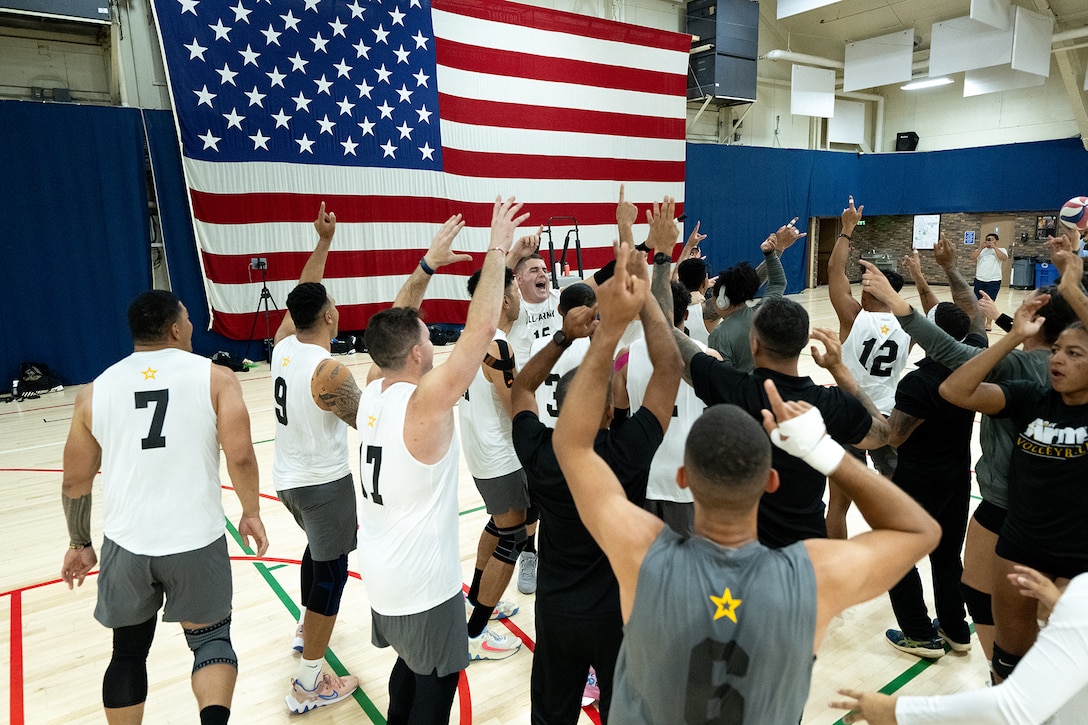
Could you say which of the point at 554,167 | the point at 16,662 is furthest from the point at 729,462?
the point at 554,167

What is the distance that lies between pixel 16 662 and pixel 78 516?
5.29 ft

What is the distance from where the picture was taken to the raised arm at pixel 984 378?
2377 mm

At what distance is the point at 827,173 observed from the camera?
21.5m

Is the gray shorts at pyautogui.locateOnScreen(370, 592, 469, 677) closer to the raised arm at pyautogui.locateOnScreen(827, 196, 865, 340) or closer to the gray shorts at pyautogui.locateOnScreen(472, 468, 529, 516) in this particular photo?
the gray shorts at pyautogui.locateOnScreen(472, 468, 529, 516)

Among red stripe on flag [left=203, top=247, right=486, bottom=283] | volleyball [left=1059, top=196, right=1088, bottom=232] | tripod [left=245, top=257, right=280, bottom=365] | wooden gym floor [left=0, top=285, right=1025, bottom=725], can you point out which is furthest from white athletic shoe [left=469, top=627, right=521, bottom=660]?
red stripe on flag [left=203, top=247, right=486, bottom=283]

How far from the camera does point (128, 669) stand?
2586mm

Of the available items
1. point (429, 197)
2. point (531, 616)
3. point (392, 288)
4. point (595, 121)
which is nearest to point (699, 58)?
point (595, 121)

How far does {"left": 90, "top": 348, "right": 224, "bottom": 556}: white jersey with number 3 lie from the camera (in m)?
2.56

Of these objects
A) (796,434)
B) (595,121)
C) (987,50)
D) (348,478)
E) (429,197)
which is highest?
(987,50)

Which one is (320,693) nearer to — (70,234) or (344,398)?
(344,398)

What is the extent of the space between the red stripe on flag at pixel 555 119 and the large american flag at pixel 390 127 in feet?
0.10

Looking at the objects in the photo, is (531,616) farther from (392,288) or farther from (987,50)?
(987,50)

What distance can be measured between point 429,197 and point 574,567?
1164 centimetres

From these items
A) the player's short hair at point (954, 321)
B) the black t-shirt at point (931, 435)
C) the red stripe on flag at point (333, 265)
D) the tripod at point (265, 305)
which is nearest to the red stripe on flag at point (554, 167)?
the red stripe on flag at point (333, 265)
